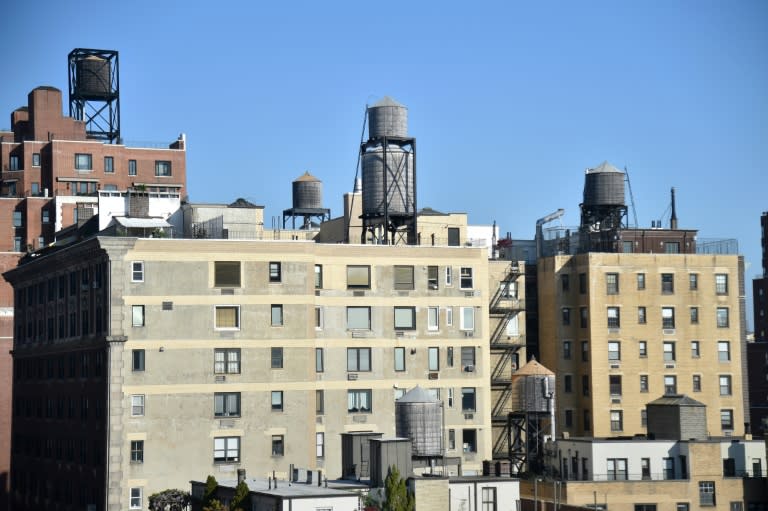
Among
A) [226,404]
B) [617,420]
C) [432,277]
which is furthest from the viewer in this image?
[617,420]

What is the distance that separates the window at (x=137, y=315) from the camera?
335 ft

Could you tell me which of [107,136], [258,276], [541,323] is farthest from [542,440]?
[107,136]

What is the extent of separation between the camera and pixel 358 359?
110m

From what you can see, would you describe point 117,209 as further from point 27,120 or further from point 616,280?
point 27,120

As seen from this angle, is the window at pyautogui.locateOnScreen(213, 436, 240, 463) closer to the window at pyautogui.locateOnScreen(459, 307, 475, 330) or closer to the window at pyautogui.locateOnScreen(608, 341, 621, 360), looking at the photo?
the window at pyautogui.locateOnScreen(459, 307, 475, 330)

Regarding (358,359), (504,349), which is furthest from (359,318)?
(504,349)

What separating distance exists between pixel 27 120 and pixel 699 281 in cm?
8225

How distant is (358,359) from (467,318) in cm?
998

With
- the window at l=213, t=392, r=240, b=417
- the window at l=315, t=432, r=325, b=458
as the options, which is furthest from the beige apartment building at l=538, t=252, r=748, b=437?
the window at l=213, t=392, r=240, b=417

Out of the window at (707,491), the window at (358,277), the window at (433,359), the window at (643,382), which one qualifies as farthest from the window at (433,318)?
the window at (643,382)

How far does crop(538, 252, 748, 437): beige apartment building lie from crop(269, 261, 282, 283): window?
122 ft

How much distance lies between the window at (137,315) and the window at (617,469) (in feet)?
125

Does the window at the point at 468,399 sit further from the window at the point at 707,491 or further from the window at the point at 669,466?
the window at the point at 707,491

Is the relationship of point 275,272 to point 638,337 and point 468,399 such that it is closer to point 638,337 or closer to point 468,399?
point 468,399
